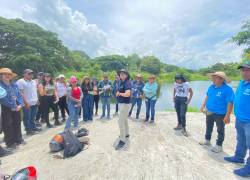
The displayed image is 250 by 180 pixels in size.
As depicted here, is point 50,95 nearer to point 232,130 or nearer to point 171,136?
point 171,136

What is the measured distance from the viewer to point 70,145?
5121 mm

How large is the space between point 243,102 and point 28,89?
19.8 ft

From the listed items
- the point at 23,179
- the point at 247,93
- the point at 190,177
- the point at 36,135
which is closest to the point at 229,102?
the point at 247,93

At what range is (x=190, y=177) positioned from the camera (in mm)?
4027

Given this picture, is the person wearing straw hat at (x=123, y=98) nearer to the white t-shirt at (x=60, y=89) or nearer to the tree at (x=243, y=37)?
the white t-shirt at (x=60, y=89)

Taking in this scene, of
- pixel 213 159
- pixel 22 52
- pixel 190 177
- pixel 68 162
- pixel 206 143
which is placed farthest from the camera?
pixel 22 52

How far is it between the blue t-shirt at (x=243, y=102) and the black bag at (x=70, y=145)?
3752mm

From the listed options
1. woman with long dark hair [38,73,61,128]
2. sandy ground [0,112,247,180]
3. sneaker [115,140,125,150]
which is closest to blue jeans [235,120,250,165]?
sandy ground [0,112,247,180]

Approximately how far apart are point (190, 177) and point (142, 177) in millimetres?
913

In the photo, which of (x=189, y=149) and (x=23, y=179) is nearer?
(x=23, y=179)

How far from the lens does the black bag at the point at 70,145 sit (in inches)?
197

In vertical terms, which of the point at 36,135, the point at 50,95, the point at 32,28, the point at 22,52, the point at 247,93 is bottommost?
the point at 36,135

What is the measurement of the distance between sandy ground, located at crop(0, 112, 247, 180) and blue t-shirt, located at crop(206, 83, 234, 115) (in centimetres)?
113

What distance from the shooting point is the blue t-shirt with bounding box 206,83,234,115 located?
5.11 m
